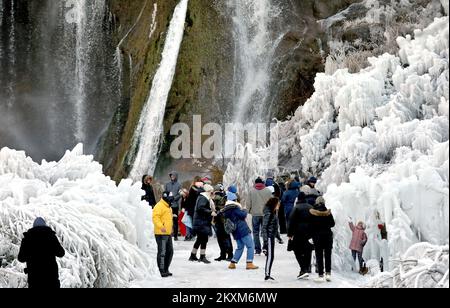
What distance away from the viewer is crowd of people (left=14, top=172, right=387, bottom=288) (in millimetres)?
10570

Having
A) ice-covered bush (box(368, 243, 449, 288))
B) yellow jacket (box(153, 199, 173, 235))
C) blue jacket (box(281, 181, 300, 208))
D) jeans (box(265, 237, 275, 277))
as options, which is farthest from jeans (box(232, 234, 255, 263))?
ice-covered bush (box(368, 243, 449, 288))

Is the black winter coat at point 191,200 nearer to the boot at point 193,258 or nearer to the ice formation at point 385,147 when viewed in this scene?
the boot at point 193,258

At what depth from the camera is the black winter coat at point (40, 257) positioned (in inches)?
414

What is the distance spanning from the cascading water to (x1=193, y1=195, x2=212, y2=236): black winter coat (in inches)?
651

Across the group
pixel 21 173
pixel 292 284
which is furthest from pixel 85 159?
pixel 292 284

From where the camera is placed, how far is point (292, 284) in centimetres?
1280

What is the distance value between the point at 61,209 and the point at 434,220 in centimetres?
532

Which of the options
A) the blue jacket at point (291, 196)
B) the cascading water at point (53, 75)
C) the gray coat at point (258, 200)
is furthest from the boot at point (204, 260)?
the cascading water at point (53, 75)

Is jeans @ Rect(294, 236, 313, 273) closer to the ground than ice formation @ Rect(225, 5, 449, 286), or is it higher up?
closer to the ground

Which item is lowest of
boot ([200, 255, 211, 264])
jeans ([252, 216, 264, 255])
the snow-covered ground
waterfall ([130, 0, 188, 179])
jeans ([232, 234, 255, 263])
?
the snow-covered ground

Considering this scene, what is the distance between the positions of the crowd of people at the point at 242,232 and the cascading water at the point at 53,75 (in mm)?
15154

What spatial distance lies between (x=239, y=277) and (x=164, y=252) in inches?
49.6

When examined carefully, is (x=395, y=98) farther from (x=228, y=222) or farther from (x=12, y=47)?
(x=12, y=47)

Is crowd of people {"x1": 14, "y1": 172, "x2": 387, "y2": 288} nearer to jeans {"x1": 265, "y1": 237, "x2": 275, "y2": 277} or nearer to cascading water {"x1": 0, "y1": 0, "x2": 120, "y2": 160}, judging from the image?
jeans {"x1": 265, "y1": 237, "x2": 275, "y2": 277}
